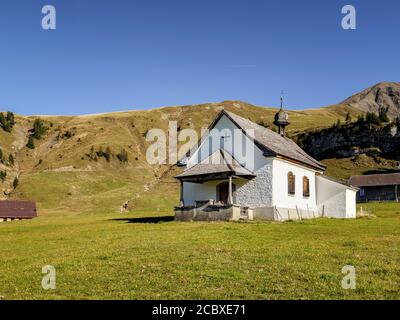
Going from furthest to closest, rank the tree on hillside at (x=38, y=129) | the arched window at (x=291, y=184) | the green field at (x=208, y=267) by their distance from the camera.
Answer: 1. the tree on hillside at (x=38, y=129)
2. the arched window at (x=291, y=184)
3. the green field at (x=208, y=267)

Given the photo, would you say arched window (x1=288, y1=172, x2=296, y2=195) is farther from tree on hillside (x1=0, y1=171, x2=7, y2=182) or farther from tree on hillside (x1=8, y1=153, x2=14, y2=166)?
tree on hillside (x1=8, y1=153, x2=14, y2=166)

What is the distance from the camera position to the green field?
1135 cm

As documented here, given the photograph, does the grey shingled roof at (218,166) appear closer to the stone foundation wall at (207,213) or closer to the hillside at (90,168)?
the stone foundation wall at (207,213)

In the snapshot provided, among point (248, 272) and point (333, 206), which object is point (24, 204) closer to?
point (333, 206)

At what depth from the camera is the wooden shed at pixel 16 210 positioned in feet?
267

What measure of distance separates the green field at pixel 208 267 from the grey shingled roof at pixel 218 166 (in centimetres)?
1391

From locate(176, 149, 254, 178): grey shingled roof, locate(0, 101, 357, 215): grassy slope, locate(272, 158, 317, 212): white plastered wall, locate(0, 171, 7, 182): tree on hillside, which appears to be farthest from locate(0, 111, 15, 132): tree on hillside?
locate(272, 158, 317, 212): white plastered wall

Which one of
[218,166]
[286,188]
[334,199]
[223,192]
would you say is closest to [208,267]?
[218,166]

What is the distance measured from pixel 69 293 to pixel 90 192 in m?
104

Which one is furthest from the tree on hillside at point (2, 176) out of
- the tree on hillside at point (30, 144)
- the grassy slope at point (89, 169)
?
the tree on hillside at point (30, 144)

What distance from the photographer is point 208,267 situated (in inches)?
565

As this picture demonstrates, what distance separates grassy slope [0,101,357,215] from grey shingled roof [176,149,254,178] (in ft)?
144

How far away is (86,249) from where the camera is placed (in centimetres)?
2052

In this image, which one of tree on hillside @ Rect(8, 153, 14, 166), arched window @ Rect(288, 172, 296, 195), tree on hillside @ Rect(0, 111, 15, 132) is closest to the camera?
arched window @ Rect(288, 172, 296, 195)
